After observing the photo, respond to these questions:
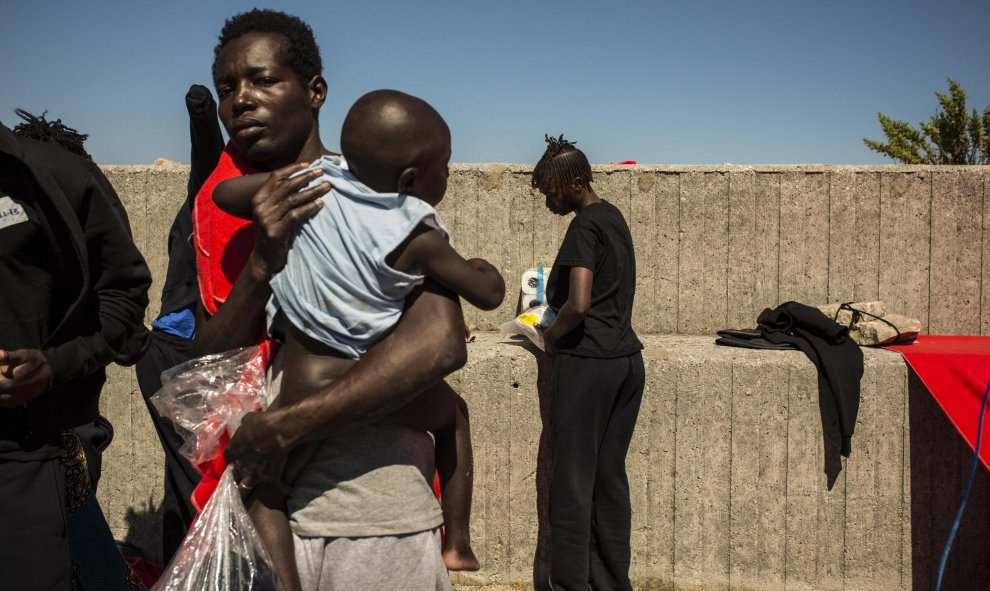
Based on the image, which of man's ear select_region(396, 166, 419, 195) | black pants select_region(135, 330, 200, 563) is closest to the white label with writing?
man's ear select_region(396, 166, 419, 195)

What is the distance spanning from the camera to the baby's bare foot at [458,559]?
5.64 feet

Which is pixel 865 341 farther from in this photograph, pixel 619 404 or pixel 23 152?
pixel 23 152

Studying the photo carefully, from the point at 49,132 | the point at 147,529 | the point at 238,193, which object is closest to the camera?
the point at 238,193

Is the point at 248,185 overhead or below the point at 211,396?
overhead

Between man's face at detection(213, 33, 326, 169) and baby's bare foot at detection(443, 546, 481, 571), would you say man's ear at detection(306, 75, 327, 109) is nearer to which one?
man's face at detection(213, 33, 326, 169)

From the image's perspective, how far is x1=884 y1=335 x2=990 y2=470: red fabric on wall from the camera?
3.79m

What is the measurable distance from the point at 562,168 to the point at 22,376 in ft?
8.69

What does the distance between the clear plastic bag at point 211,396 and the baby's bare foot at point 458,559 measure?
521mm

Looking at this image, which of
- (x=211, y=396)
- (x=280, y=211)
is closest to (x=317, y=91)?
(x=280, y=211)

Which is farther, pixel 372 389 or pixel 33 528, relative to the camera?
pixel 33 528

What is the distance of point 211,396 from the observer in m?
1.61

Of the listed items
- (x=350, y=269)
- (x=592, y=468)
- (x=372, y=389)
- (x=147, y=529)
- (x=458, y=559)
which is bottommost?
(x=147, y=529)

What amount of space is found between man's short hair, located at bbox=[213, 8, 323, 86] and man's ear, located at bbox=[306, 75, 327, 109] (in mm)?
11

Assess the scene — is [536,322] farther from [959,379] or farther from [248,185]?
[248,185]
